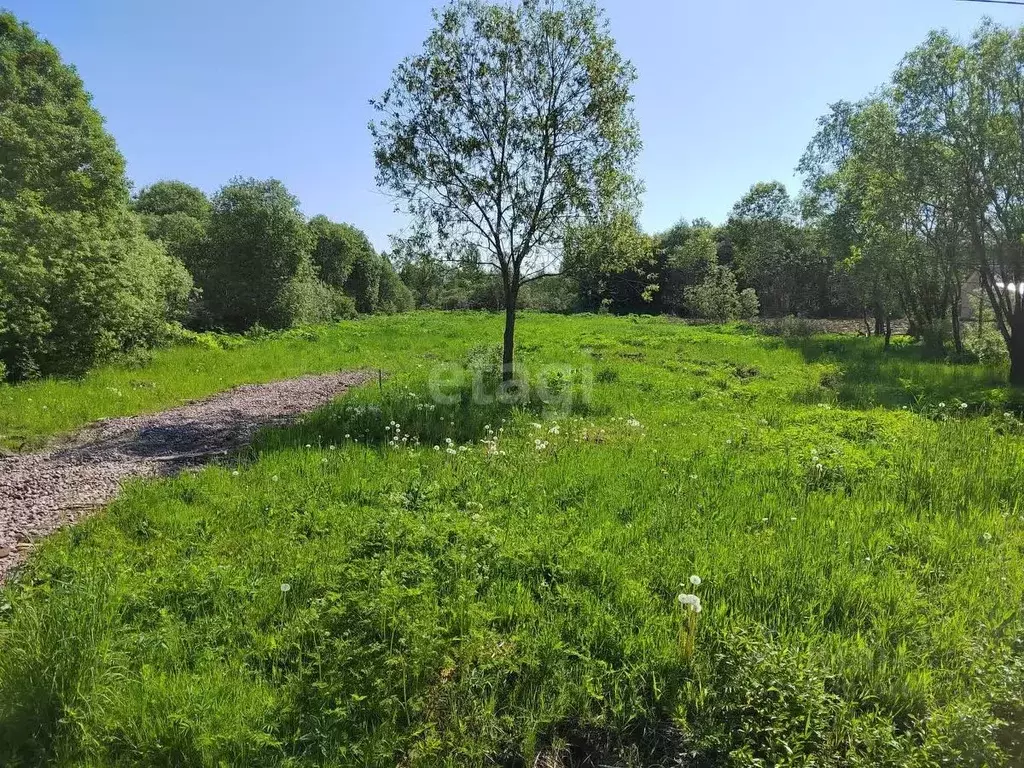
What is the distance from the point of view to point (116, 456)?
8.78 metres

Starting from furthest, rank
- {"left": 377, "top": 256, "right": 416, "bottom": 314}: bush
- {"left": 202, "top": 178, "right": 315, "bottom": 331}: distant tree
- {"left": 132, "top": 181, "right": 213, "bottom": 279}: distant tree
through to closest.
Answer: {"left": 377, "top": 256, "right": 416, "bottom": 314}: bush, {"left": 132, "top": 181, "right": 213, "bottom": 279}: distant tree, {"left": 202, "top": 178, "right": 315, "bottom": 331}: distant tree

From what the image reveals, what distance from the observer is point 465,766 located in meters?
3.05

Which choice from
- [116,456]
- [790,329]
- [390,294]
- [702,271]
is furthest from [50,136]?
[702,271]

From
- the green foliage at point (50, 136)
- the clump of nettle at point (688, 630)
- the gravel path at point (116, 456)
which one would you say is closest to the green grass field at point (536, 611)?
the clump of nettle at point (688, 630)

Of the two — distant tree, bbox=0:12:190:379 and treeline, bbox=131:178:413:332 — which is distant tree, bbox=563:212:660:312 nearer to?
distant tree, bbox=0:12:190:379

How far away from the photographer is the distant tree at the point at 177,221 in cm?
3250

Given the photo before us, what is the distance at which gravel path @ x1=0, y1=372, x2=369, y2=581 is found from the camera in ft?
20.6

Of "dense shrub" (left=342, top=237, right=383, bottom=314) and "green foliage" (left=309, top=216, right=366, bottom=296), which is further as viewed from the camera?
"dense shrub" (left=342, top=237, right=383, bottom=314)

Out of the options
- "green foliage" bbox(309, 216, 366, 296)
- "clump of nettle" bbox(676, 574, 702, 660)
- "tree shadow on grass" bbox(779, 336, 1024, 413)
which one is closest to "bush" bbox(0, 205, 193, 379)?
"clump of nettle" bbox(676, 574, 702, 660)

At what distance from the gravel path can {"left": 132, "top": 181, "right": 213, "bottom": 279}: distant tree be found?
68.2 feet

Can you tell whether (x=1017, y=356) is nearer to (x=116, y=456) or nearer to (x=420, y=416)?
(x=420, y=416)

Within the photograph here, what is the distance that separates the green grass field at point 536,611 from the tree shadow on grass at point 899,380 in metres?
4.27

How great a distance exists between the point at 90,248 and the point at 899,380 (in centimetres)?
2345

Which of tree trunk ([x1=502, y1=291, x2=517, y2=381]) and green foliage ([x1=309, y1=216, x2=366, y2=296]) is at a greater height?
green foliage ([x1=309, y1=216, x2=366, y2=296])
